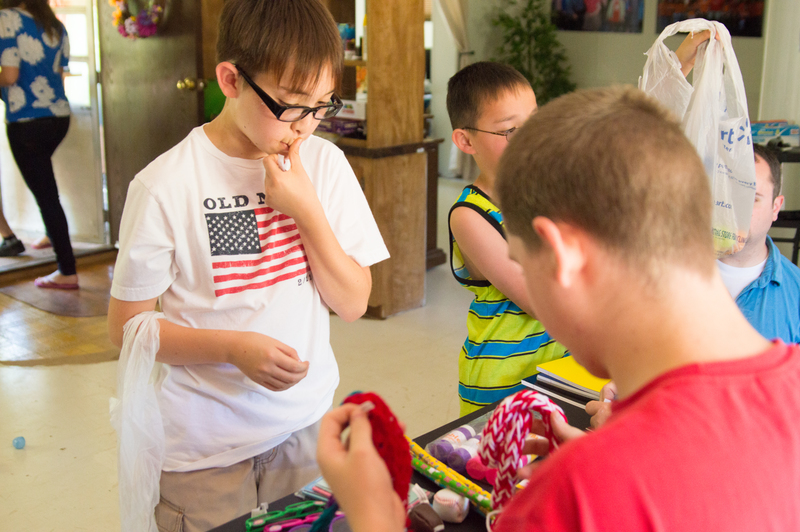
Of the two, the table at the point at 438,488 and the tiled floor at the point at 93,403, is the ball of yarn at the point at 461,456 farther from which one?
the tiled floor at the point at 93,403

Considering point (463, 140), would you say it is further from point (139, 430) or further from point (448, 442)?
point (139, 430)

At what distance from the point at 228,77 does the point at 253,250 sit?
285 millimetres

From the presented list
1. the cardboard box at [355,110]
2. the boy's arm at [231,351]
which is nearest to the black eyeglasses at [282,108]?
the boy's arm at [231,351]

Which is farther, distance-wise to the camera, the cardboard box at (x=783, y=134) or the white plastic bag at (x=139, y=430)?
the cardboard box at (x=783, y=134)

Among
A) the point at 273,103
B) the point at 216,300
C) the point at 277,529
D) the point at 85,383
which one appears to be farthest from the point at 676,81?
the point at 85,383

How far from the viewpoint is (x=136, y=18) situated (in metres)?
4.30

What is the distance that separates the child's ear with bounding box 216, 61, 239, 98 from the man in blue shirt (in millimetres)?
1094

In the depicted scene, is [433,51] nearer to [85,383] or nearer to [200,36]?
[200,36]

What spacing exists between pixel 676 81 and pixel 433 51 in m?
6.10

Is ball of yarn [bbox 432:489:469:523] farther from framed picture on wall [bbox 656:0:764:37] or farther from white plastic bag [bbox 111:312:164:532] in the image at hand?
framed picture on wall [bbox 656:0:764:37]

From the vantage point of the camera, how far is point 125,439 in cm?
117

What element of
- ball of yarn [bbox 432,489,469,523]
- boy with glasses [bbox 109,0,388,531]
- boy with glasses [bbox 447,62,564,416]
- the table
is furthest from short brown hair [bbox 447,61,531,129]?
ball of yarn [bbox 432,489,469,523]

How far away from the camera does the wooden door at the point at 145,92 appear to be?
4102 mm

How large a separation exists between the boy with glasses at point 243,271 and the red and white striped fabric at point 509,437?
1.11 ft
